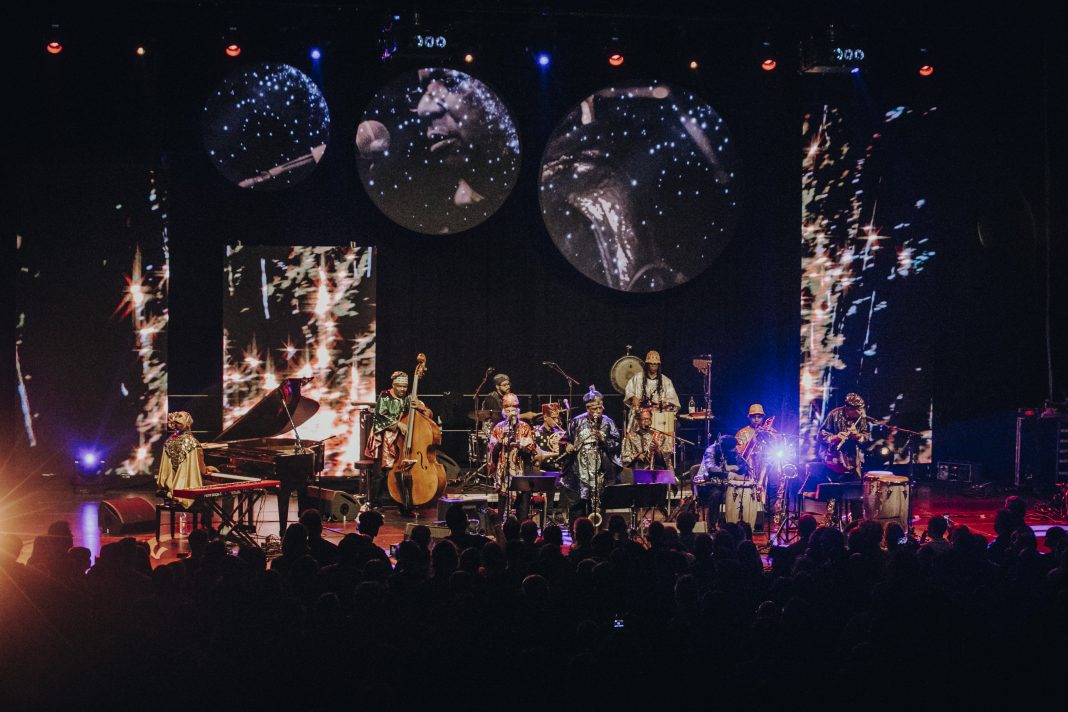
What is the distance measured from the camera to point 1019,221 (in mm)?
15742

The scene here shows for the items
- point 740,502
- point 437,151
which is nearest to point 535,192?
point 437,151

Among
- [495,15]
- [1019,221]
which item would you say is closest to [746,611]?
[495,15]

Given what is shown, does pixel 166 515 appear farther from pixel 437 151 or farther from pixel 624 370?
pixel 624 370

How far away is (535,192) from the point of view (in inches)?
586

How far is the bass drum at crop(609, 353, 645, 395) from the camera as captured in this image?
46.8 feet

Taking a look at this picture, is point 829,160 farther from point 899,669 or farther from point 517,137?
point 899,669

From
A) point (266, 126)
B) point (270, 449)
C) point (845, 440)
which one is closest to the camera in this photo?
point (270, 449)

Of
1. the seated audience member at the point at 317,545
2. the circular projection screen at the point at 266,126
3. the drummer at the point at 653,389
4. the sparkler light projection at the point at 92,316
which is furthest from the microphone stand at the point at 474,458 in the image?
the seated audience member at the point at 317,545

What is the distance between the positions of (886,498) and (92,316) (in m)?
10.5

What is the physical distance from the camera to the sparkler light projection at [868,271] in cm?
1498

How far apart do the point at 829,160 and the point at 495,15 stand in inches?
217

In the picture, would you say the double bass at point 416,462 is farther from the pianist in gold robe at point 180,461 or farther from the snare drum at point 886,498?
the snare drum at point 886,498

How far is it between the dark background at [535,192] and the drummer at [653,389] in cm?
155

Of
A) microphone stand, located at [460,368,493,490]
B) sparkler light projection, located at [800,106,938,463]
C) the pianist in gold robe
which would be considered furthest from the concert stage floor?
sparkler light projection, located at [800,106,938,463]
